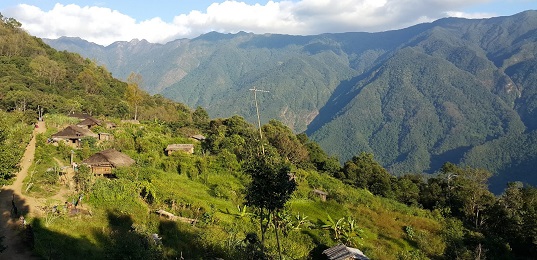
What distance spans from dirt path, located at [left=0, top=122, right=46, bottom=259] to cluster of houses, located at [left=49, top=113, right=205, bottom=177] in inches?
190

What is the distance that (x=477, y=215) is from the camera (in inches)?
1624

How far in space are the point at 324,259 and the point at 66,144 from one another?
27.9 m

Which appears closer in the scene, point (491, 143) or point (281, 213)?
point (281, 213)

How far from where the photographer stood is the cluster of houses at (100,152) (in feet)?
101

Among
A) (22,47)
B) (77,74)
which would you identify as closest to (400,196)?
(77,74)

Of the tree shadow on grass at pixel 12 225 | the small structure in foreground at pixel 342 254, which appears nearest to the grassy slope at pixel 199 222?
the tree shadow on grass at pixel 12 225

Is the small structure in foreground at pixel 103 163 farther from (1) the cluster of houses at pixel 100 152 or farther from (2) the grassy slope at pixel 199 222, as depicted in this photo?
(2) the grassy slope at pixel 199 222

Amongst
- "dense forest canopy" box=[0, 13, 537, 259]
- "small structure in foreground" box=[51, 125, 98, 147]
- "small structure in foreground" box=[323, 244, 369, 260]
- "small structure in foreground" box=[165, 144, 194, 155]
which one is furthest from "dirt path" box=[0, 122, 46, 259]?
"small structure in foreground" box=[323, 244, 369, 260]

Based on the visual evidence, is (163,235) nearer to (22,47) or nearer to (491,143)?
(22,47)

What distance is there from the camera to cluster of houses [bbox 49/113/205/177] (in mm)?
30641

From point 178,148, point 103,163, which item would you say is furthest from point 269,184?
point 178,148

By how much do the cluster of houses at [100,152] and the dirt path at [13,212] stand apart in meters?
4.83

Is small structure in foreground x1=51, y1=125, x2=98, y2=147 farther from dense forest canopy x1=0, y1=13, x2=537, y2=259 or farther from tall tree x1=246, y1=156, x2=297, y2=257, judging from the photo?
tall tree x1=246, y1=156, x2=297, y2=257

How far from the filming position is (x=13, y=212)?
2045 cm
